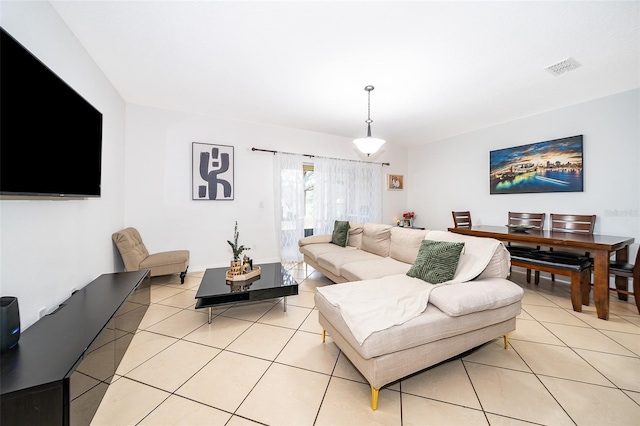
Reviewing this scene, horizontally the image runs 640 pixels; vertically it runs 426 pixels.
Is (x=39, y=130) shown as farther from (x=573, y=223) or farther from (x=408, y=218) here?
(x=408, y=218)

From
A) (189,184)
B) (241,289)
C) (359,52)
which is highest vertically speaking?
(359,52)

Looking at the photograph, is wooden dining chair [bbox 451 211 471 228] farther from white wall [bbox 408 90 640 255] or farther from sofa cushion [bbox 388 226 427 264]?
sofa cushion [bbox 388 226 427 264]

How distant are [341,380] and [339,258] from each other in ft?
5.23

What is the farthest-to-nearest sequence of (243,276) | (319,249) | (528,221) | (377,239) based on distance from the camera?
(528,221)
(319,249)
(377,239)
(243,276)

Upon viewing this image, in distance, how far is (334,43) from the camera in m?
2.14

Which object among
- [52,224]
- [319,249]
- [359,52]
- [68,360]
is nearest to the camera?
[68,360]

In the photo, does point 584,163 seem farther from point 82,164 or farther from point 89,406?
point 82,164

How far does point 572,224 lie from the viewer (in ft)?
→ 10.5

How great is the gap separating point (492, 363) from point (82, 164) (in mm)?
3514

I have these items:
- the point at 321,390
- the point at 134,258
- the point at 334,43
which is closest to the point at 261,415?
the point at 321,390

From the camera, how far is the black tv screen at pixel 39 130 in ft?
3.94

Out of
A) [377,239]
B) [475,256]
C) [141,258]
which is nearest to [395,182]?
[377,239]

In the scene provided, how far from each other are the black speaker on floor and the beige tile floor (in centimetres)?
57

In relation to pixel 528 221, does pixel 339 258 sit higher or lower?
lower
